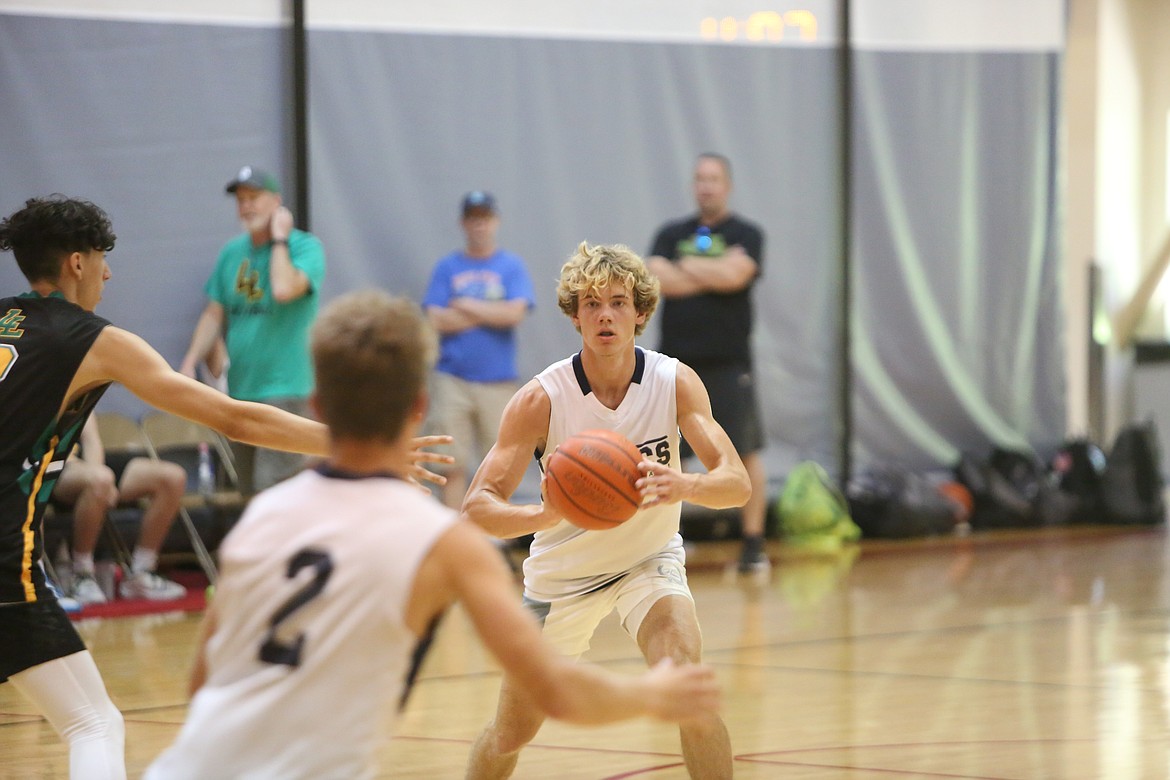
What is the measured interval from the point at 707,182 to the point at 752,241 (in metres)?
0.44

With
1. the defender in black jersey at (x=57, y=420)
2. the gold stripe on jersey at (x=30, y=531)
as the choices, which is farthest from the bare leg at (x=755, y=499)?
the gold stripe on jersey at (x=30, y=531)

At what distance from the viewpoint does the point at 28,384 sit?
339 cm

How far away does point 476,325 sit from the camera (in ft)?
28.8

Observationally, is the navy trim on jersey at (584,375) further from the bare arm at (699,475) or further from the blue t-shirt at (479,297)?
the blue t-shirt at (479,297)

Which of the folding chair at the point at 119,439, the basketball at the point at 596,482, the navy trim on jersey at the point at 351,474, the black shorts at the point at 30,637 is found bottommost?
the folding chair at the point at 119,439

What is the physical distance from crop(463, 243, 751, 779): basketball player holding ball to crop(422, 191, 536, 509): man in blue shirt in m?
4.42

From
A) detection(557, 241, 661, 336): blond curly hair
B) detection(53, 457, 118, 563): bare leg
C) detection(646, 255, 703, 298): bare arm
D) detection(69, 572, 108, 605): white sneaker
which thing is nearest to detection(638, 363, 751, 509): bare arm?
detection(557, 241, 661, 336): blond curly hair

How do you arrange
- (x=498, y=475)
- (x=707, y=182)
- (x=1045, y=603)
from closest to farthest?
(x=498, y=475) → (x=1045, y=603) → (x=707, y=182)

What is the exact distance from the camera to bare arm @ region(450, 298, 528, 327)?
28.6 feet

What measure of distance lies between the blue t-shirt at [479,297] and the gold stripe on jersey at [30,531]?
5330mm

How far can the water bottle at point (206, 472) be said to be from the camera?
8.52 metres

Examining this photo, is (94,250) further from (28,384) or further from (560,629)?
(560,629)

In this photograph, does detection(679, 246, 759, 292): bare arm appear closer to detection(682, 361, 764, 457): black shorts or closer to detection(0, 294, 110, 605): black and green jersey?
detection(682, 361, 764, 457): black shorts

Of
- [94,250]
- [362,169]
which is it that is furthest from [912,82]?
[94,250]
